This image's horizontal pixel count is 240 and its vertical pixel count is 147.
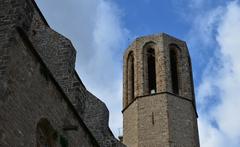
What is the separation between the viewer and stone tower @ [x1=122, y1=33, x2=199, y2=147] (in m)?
19.4

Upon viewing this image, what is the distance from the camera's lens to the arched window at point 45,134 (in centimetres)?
915

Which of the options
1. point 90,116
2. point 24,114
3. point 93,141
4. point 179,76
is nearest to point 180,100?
point 179,76

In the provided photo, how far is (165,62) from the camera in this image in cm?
→ 2186

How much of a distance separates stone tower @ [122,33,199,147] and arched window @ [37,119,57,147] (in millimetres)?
9758

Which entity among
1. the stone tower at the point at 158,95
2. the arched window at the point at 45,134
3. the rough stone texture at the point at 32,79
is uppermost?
the stone tower at the point at 158,95

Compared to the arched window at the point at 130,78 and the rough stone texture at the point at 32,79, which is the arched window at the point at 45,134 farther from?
the arched window at the point at 130,78

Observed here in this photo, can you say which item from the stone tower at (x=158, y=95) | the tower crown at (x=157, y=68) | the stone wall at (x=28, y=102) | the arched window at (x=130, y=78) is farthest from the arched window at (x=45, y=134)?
the arched window at (x=130, y=78)

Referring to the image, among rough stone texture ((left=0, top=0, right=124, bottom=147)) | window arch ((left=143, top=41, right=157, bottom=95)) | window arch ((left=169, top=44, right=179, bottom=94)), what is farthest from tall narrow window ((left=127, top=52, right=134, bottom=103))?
rough stone texture ((left=0, top=0, right=124, bottom=147))

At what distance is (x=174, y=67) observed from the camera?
22.8m

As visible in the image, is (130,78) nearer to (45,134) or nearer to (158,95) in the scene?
(158,95)

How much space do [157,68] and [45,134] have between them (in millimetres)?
12833

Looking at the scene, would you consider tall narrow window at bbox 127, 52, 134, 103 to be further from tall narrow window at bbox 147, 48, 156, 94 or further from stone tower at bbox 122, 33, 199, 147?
tall narrow window at bbox 147, 48, 156, 94

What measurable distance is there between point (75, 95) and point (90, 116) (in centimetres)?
265

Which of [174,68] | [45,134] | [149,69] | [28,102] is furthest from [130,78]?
[28,102]
